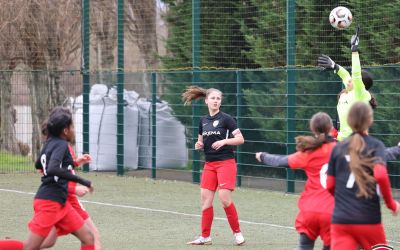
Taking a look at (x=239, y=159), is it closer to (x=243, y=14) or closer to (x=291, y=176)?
(x=291, y=176)

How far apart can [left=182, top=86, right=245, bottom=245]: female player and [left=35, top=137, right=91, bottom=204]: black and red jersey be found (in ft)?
9.86

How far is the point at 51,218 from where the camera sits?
838cm

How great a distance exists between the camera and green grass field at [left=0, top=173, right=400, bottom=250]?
448 inches

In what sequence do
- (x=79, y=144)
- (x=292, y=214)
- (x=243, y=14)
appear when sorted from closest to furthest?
1. (x=292, y=214)
2. (x=243, y=14)
3. (x=79, y=144)

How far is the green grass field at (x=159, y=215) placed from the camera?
37.3ft

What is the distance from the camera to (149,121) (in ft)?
66.9

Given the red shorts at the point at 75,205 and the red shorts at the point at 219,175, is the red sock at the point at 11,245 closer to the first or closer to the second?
the red shorts at the point at 75,205

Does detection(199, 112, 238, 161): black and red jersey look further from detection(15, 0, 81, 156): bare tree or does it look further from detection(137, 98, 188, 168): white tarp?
detection(15, 0, 81, 156): bare tree

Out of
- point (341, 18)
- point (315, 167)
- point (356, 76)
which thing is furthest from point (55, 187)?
point (341, 18)

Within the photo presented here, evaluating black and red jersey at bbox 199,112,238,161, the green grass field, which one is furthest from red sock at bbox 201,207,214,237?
black and red jersey at bbox 199,112,238,161

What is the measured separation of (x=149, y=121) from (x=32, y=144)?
370 centimetres

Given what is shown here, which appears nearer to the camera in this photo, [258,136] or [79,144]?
[258,136]

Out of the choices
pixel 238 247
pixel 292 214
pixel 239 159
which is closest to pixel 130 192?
pixel 239 159

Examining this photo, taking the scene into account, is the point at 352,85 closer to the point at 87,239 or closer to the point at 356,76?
the point at 356,76
